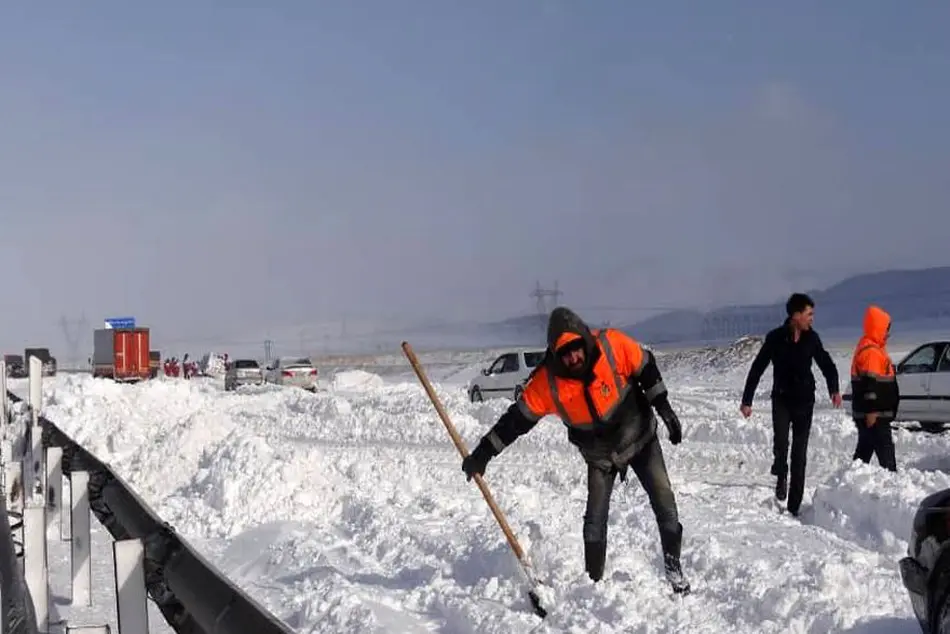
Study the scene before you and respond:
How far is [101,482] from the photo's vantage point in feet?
20.8

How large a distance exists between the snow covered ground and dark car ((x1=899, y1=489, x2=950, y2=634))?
27.4 inches

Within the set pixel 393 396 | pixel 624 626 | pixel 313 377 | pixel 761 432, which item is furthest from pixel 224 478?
pixel 313 377

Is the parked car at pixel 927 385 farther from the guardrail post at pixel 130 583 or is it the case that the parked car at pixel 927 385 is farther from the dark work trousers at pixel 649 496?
the guardrail post at pixel 130 583

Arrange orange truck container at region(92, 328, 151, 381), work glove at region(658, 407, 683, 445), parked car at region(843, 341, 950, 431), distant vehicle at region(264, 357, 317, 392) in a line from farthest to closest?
orange truck container at region(92, 328, 151, 381) → distant vehicle at region(264, 357, 317, 392) → parked car at region(843, 341, 950, 431) → work glove at region(658, 407, 683, 445)

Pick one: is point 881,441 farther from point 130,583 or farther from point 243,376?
point 243,376

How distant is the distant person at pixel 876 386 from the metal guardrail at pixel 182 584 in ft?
21.3

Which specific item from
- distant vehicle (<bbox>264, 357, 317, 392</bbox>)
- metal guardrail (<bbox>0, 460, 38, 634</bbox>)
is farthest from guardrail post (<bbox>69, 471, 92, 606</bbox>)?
distant vehicle (<bbox>264, 357, 317, 392</bbox>)

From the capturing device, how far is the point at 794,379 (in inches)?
360

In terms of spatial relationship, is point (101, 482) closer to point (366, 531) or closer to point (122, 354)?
point (366, 531)

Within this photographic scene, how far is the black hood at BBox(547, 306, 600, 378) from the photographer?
19.5ft

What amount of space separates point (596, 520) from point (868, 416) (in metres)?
4.18

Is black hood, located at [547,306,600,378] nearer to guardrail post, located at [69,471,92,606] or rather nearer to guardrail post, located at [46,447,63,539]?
guardrail post, located at [69,471,92,606]

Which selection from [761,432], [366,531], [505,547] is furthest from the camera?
[761,432]

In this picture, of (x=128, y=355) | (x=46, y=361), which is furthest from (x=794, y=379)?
(x=46, y=361)
